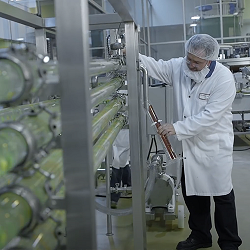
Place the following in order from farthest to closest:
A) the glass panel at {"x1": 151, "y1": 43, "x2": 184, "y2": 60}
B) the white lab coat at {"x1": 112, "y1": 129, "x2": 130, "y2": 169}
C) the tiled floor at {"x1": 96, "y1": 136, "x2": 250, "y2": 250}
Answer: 1. the glass panel at {"x1": 151, "y1": 43, "x2": 184, "y2": 60}
2. the white lab coat at {"x1": 112, "y1": 129, "x2": 130, "y2": 169}
3. the tiled floor at {"x1": 96, "y1": 136, "x2": 250, "y2": 250}

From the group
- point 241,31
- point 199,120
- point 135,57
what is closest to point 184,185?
point 199,120

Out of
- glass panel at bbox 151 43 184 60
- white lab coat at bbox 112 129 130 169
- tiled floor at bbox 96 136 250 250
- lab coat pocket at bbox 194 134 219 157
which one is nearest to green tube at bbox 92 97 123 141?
lab coat pocket at bbox 194 134 219 157

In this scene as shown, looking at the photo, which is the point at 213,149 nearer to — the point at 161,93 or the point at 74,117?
the point at 161,93

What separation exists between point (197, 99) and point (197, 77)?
5.6 inches

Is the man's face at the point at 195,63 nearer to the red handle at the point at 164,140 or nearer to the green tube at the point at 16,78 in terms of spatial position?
the red handle at the point at 164,140

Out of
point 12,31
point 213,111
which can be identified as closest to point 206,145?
point 213,111

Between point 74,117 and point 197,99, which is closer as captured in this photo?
point 74,117

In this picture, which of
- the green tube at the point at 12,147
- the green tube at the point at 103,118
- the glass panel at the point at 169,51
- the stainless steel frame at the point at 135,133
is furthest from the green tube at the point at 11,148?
the glass panel at the point at 169,51

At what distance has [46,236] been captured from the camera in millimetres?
733

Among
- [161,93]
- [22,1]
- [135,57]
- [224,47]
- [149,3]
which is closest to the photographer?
[135,57]

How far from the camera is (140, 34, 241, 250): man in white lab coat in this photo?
2.36 m

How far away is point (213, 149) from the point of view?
242cm

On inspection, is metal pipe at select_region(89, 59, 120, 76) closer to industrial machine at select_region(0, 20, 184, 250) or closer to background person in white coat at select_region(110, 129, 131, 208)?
industrial machine at select_region(0, 20, 184, 250)

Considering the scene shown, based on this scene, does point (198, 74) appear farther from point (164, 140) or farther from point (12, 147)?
point (12, 147)
